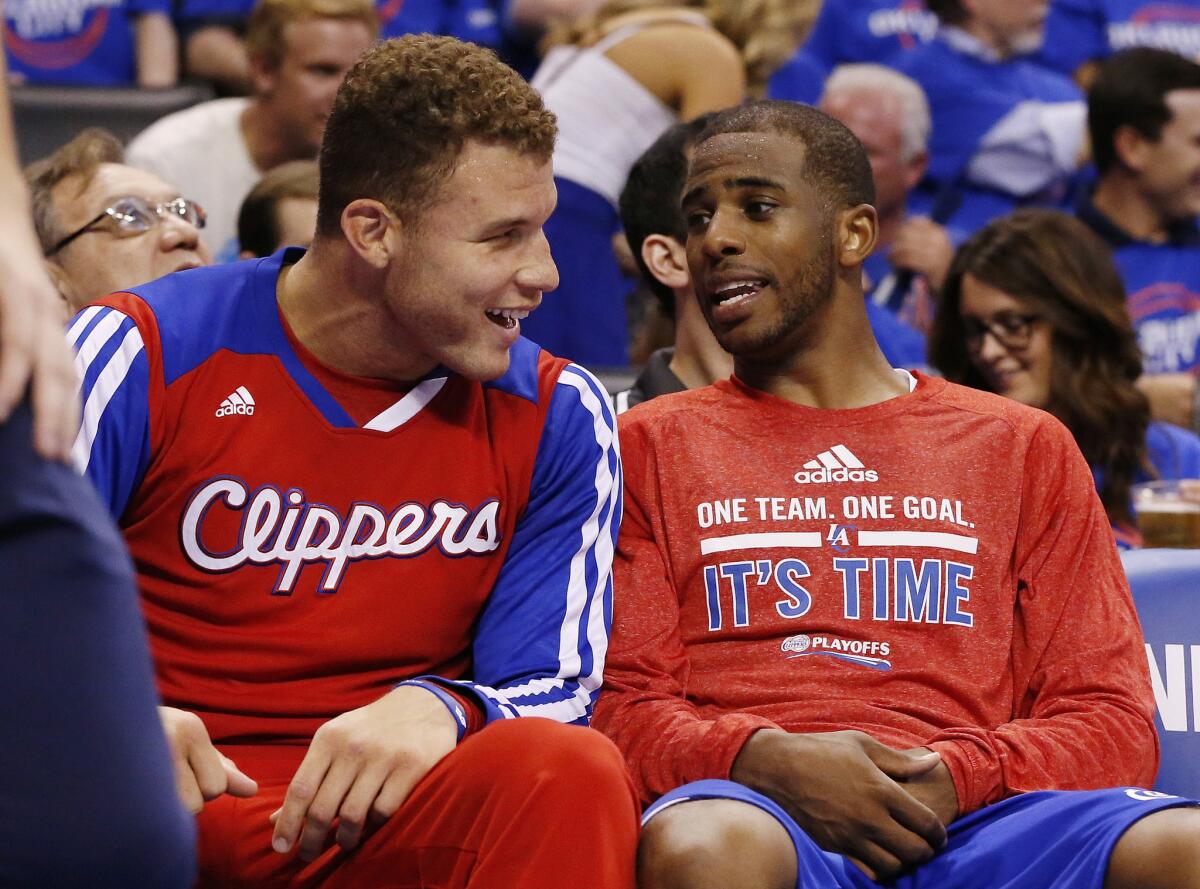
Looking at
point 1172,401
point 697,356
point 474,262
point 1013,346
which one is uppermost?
point 474,262

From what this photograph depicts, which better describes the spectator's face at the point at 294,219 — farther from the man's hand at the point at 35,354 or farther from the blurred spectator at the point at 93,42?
the man's hand at the point at 35,354

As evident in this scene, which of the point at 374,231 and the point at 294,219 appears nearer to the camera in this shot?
the point at 374,231

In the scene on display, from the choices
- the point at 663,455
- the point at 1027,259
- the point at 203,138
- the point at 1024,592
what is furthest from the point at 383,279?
the point at 203,138

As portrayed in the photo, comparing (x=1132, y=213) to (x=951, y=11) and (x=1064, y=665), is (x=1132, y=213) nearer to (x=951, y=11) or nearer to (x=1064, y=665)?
(x=951, y=11)

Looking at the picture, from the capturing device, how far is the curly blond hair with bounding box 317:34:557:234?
6.93ft

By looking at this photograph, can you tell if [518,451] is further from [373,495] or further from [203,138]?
[203,138]

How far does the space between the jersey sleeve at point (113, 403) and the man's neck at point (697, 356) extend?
4.20 ft

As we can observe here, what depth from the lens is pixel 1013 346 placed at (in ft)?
12.1

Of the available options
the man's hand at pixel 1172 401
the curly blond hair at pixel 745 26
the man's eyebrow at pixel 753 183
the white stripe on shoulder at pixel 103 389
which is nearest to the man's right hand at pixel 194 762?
the white stripe on shoulder at pixel 103 389

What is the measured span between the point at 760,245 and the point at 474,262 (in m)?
0.54

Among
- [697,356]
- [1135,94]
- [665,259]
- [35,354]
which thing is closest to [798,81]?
[1135,94]

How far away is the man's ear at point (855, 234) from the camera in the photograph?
102 inches

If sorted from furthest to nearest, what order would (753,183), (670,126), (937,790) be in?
(670,126), (753,183), (937,790)

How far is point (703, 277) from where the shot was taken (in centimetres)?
254
